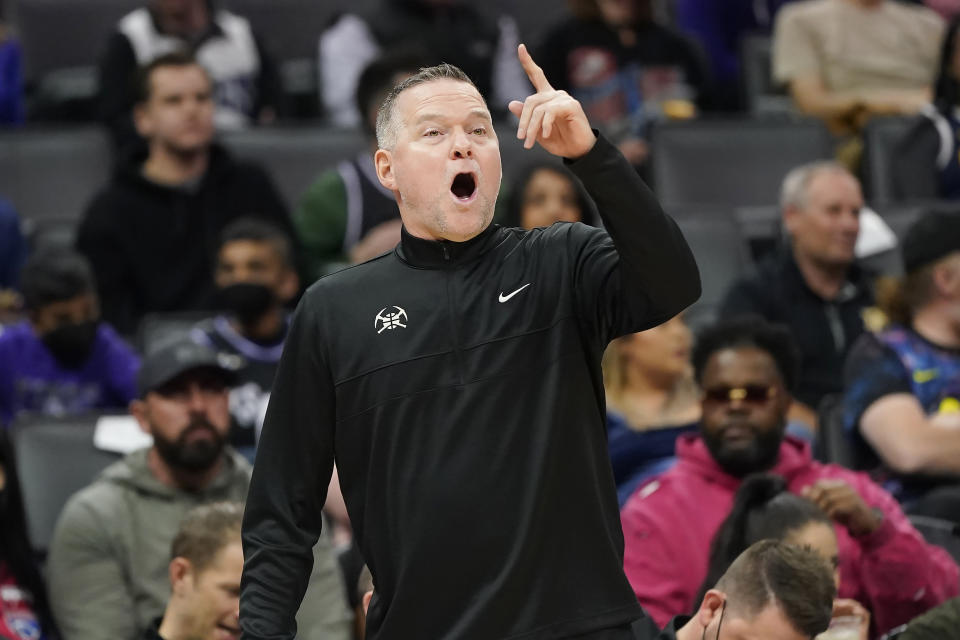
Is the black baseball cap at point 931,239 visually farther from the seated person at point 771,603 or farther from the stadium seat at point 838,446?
the seated person at point 771,603

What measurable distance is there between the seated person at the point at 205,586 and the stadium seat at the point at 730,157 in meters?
3.46

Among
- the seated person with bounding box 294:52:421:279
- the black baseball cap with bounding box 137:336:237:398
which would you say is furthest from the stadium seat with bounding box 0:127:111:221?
the black baseball cap with bounding box 137:336:237:398

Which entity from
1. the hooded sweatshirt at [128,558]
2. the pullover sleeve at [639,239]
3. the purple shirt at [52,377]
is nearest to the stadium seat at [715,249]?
the purple shirt at [52,377]

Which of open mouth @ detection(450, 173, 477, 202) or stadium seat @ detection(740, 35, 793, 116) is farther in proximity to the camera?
stadium seat @ detection(740, 35, 793, 116)

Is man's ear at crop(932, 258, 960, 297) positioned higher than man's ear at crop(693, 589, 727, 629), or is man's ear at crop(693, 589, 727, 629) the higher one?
man's ear at crop(693, 589, 727, 629)

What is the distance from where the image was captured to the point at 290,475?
2.45 metres

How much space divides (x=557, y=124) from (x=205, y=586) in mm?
1874

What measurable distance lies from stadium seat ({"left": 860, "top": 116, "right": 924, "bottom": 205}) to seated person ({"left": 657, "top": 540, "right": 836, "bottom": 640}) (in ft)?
13.4

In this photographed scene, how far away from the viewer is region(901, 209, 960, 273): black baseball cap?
5152mm

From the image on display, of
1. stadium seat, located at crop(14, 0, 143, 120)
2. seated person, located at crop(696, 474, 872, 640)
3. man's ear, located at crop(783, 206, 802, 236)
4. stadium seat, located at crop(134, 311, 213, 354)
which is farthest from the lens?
→ stadium seat, located at crop(14, 0, 143, 120)

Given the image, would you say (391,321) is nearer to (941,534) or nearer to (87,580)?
(87,580)

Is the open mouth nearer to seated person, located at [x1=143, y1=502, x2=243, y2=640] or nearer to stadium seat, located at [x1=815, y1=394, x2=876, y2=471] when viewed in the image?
seated person, located at [x1=143, y1=502, x2=243, y2=640]

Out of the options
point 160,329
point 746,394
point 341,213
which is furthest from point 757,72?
point 746,394

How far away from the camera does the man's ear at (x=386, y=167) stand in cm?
247
